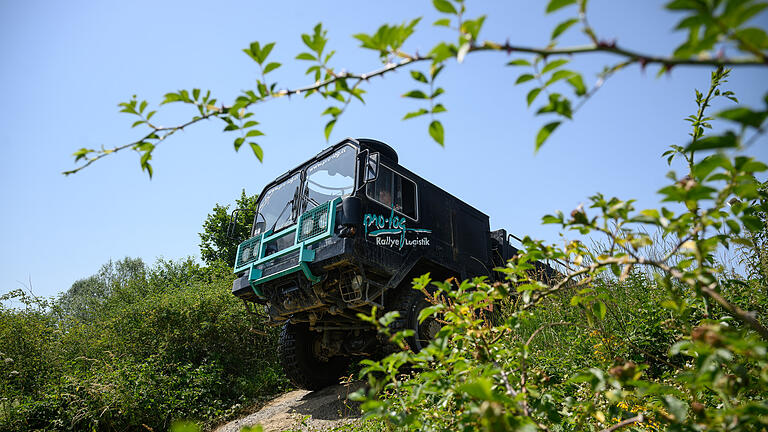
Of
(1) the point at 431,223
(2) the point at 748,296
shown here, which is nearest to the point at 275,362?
(1) the point at 431,223

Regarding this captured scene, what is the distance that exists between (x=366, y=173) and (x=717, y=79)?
3.65 meters

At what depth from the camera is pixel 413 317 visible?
508 cm

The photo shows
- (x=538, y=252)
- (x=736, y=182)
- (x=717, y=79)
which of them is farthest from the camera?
(x=717, y=79)

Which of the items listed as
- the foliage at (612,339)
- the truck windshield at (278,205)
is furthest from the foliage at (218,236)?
the foliage at (612,339)

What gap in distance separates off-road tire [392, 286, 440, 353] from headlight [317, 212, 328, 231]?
55.2 inches

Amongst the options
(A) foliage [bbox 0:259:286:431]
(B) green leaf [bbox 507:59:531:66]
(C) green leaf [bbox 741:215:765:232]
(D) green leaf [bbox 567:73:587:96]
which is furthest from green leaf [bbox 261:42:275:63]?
(A) foliage [bbox 0:259:286:431]

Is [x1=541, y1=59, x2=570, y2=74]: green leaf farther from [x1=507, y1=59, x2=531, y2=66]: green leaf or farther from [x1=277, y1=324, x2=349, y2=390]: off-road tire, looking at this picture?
[x1=277, y1=324, x2=349, y2=390]: off-road tire

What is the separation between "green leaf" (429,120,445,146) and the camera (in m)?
0.95

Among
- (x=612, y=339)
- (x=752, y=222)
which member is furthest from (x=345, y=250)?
(x=752, y=222)

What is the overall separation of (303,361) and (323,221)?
281 cm

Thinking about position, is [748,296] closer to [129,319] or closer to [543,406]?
[543,406]

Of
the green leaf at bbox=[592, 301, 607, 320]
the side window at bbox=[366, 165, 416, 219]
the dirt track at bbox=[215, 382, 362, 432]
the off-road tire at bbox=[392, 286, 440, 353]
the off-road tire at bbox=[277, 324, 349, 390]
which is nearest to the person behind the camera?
the green leaf at bbox=[592, 301, 607, 320]

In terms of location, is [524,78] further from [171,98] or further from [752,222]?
[171,98]

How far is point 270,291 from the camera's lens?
543 centimetres
